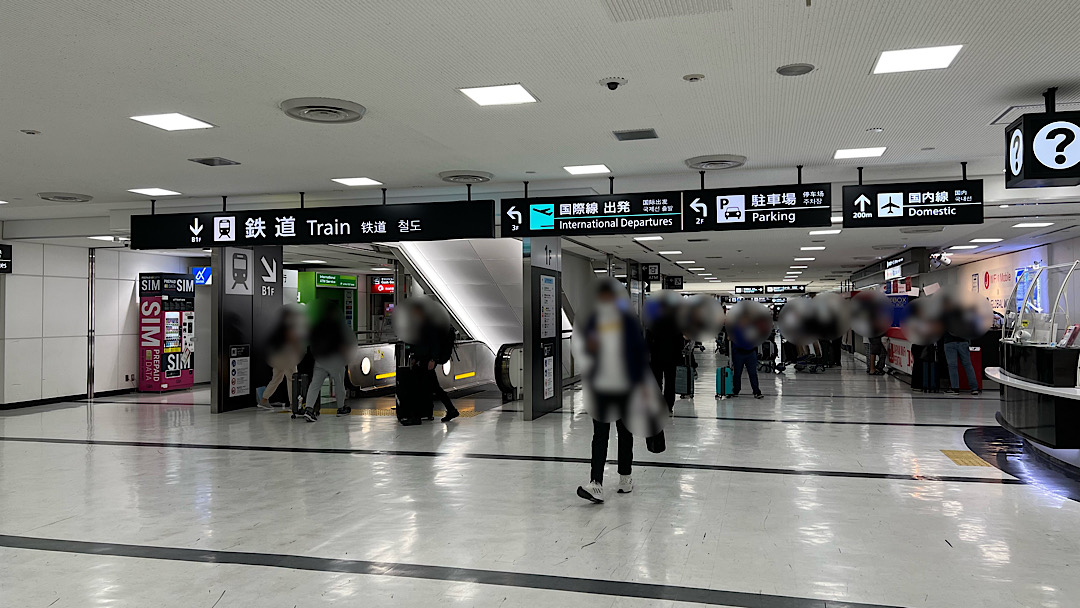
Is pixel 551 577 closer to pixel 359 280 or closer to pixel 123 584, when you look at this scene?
pixel 123 584

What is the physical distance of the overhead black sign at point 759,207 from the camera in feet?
25.7

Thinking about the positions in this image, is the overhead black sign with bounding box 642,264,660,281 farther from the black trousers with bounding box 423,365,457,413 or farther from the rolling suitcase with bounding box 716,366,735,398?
the black trousers with bounding box 423,365,457,413

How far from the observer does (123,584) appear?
4.04 metres

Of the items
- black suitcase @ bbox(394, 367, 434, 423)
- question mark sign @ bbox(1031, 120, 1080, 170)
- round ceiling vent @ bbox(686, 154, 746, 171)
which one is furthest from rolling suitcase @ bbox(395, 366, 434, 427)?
question mark sign @ bbox(1031, 120, 1080, 170)

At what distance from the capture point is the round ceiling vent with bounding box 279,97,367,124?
5539mm

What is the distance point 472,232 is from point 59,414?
7.77 m

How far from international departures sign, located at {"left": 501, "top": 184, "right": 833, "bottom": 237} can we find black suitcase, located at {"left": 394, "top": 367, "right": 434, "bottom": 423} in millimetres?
2739

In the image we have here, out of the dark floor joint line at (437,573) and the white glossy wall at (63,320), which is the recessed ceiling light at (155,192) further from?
the dark floor joint line at (437,573)

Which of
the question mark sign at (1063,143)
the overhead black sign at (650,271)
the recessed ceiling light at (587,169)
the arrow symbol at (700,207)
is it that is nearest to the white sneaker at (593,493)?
the arrow symbol at (700,207)

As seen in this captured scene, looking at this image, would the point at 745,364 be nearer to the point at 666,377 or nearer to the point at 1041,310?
the point at 1041,310

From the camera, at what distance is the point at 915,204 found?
7570 mm

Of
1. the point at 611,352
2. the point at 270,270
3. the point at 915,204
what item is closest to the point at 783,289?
the point at 270,270

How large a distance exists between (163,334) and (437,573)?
13.3 meters

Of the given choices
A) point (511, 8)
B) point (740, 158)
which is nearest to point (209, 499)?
point (511, 8)
